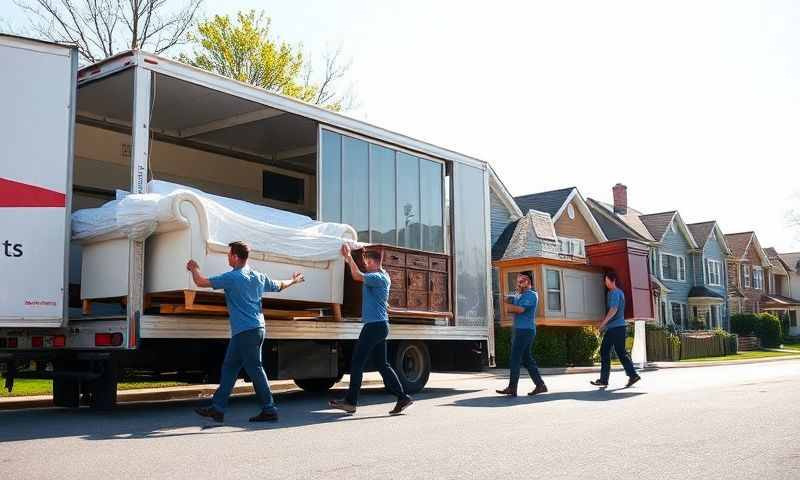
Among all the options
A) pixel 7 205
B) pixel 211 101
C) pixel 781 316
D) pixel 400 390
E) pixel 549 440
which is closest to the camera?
pixel 549 440

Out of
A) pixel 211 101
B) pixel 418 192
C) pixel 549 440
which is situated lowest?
pixel 549 440

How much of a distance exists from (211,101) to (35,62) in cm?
339

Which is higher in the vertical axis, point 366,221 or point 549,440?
point 366,221

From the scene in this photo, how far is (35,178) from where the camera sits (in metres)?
8.66

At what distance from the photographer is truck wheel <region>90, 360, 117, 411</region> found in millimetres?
9070

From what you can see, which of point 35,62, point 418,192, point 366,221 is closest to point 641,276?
point 418,192

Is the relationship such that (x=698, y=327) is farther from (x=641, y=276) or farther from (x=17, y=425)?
(x=17, y=425)

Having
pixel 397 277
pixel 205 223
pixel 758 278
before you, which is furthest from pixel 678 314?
pixel 205 223

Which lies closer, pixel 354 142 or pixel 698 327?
pixel 354 142

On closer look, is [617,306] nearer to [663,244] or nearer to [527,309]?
[527,309]

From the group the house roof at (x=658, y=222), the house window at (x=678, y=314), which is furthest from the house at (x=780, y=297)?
the house roof at (x=658, y=222)

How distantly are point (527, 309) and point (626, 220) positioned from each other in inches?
1382

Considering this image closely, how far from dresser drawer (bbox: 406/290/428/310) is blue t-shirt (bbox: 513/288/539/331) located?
4.11 feet

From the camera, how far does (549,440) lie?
282 inches
